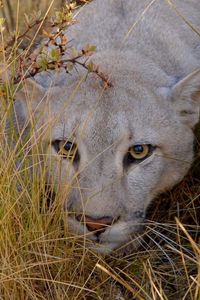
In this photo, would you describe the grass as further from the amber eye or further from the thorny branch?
the amber eye

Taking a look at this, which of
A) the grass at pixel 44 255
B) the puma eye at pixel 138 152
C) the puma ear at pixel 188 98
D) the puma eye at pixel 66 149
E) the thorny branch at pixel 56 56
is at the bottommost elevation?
the grass at pixel 44 255

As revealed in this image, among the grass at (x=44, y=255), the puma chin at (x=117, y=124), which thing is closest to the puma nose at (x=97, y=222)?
the puma chin at (x=117, y=124)

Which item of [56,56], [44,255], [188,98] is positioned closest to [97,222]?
[44,255]

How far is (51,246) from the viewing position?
154 inches

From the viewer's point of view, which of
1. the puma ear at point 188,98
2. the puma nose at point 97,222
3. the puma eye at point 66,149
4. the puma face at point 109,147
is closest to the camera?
the puma nose at point 97,222

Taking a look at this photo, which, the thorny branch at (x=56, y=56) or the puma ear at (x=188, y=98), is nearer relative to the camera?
the thorny branch at (x=56, y=56)

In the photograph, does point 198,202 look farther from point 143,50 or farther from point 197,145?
point 143,50

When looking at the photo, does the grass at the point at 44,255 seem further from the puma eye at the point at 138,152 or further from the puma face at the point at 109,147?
the puma eye at the point at 138,152

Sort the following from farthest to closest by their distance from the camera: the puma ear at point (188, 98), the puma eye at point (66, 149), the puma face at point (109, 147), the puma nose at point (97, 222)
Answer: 1. the puma ear at point (188, 98)
2. the puma eye at point (66, 149)
3. the puma face at point (109, 147)
4. the puma nose at point (97, 222)

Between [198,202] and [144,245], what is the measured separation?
1.95 feet

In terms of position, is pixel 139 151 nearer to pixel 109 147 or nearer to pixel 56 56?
pixel 109 147

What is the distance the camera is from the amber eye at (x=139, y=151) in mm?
3990

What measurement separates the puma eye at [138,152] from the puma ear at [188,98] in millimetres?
339

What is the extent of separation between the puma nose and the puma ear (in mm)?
851
